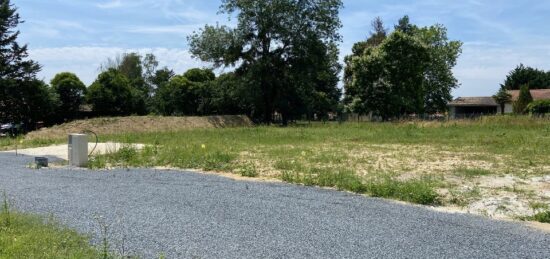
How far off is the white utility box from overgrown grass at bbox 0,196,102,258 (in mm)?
7713

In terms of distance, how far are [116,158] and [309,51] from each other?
28.7 meters

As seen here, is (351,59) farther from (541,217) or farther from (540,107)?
(541,217)

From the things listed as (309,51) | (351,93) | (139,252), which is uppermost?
(309,51)

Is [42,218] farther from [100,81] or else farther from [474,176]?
[100,81]

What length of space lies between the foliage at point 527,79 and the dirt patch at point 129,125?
5121cm

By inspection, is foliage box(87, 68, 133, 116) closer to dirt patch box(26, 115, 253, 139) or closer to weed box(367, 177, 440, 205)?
dirt patch box(26, 115, 253, 139)

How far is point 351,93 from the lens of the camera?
46.4 meters

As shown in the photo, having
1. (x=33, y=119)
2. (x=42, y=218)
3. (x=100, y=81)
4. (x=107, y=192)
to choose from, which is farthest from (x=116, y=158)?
(x=100, y=81)

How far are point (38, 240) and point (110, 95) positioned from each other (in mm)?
41410

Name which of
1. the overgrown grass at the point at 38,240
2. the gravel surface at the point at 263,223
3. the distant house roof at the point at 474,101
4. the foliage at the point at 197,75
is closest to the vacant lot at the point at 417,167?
the gravel surface at the point at 263,223

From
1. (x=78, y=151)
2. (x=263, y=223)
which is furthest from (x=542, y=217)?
(x=78, y=151)

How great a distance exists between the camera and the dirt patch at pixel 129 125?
30406mm

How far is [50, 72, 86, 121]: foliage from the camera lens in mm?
42156

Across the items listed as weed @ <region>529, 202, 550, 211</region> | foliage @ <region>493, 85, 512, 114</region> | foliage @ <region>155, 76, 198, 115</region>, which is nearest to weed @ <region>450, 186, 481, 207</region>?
weed @ <region>529, 202, 550, 211</region>
